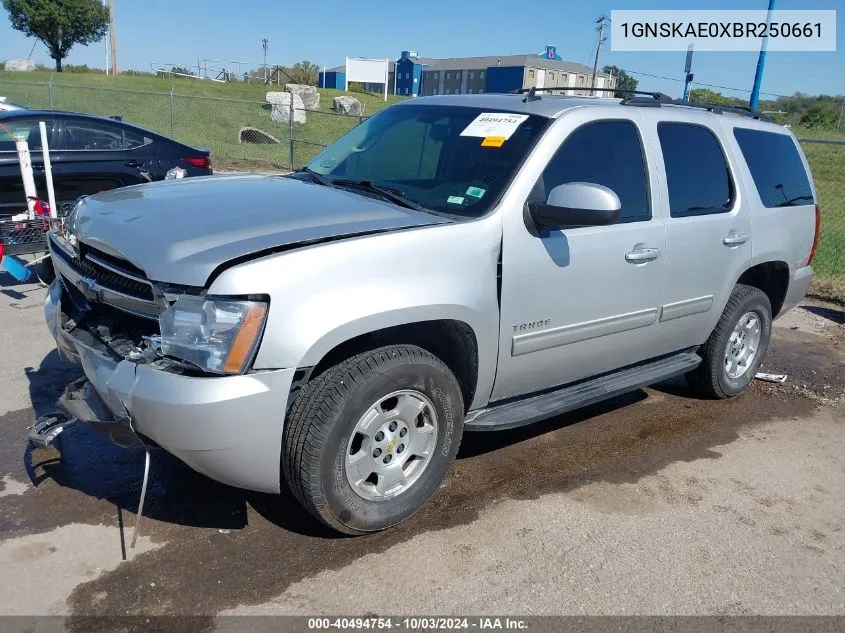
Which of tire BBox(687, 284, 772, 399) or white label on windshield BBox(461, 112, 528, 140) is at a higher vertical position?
white label on windshield BBox(461, 112, 528, 140)

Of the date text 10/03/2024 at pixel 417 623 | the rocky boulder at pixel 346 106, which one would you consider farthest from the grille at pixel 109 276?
the rocky boulder at pixel 346 106

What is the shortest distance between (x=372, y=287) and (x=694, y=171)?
2494 mm

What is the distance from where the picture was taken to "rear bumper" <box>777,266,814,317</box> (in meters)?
5.40

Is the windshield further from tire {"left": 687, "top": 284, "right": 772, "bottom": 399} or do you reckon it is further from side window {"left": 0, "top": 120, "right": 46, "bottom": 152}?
side window {"left": 0, "top": 120, "right": 46, "bottom": 152}

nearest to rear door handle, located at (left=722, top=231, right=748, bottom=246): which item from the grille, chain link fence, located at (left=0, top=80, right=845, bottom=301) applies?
the grille

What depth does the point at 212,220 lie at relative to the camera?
3.11 m

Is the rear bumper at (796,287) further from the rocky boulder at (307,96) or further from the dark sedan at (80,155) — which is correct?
the rocky boulder at (307,96)

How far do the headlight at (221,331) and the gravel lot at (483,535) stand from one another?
3.04ft

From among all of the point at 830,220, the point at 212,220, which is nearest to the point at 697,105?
the point at 212,220

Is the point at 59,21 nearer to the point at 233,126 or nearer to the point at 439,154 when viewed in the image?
the point at 233,126

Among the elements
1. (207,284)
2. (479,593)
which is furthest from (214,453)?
(479,593)

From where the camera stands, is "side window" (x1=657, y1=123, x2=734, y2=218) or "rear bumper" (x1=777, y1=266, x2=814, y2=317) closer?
"side window" (x1=657, y1=123, x2=734, y2=218)

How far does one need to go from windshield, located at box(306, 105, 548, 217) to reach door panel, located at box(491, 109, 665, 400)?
0.17m

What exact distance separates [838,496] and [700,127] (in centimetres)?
230
